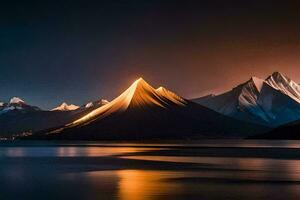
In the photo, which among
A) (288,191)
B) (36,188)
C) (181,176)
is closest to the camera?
(288,191)

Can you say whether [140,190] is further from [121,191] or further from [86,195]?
[86,195]

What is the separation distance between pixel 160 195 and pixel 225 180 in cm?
→ 1913

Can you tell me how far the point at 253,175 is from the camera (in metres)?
86.9

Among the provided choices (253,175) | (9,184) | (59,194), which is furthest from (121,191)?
(253,175)

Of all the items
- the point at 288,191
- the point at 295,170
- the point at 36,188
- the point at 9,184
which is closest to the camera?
the point at 288,191

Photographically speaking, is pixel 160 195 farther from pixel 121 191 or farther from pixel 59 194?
pixel 59 194

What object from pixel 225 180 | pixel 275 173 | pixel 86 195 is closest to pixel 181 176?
pixel 225 180

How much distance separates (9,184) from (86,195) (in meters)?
16.6

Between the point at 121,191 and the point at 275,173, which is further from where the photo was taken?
the point at 275,173

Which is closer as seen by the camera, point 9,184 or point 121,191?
point 121,191

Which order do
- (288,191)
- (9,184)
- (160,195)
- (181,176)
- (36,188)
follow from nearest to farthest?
1. (160,195)
2. (288,191)
3. (36,188)
4. (9,184)
5. (181,176)

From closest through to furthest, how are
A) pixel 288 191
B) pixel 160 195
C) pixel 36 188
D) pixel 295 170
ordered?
pixel 160 195, pixel 288 191, pixel 36 188, pixel 295 170

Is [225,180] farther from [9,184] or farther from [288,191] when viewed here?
[9,184]

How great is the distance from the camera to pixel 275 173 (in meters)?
90.4
